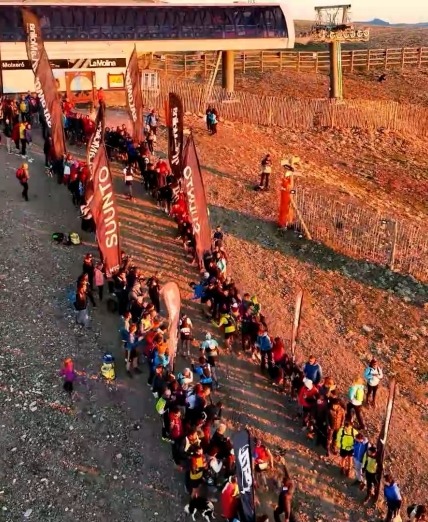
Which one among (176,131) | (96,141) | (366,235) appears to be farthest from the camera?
(366,235)

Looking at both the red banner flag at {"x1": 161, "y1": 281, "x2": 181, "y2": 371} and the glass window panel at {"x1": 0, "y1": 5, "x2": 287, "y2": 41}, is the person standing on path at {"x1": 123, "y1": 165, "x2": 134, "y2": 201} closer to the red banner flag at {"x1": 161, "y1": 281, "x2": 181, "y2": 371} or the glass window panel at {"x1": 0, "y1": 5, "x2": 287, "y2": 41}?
the red banner flag at {"x1": 161, "y1": 281, "x2": 181, "y2": 371}

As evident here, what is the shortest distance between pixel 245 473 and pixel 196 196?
8.38 metres

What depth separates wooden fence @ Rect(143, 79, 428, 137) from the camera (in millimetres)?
30703

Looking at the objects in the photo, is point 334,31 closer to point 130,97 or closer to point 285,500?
point 130,97

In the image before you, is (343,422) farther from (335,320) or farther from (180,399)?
(335,320)

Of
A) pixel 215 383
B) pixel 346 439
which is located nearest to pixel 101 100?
pixel 215 383

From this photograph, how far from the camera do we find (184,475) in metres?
11.9

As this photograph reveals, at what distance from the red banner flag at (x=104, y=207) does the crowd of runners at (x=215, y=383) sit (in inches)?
14.7

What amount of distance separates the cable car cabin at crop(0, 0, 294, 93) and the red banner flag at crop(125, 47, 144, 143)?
907 cm

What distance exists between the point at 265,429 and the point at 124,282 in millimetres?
4756

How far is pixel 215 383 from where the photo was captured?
45.9ft

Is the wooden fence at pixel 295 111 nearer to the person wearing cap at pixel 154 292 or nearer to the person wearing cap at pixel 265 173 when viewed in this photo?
the person wearing cap at pixel 265 173

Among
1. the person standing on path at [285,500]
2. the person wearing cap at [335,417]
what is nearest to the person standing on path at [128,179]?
the person wearing cap at [335,417]

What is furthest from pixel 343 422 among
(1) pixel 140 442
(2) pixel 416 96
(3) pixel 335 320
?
(2) pixel 416 96
